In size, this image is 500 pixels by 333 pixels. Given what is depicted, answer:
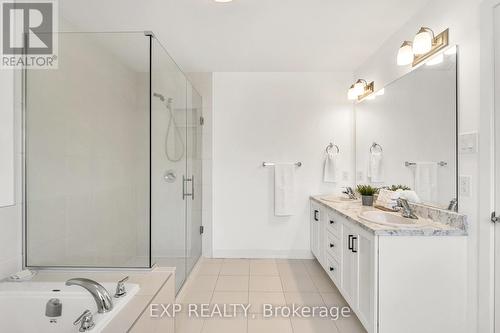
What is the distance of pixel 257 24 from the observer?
2242 mm

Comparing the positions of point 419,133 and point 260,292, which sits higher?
point 419,133

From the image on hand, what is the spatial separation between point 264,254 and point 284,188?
0.87 metres

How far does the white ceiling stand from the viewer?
1.99m

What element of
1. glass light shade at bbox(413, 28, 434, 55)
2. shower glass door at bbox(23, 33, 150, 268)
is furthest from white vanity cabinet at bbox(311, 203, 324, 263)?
shower glass door at bbox(23, 33, 150, 268)

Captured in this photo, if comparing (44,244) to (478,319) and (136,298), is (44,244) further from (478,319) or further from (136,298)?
(478,319)

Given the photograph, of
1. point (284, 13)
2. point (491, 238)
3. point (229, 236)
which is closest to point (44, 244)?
point (229, 236)

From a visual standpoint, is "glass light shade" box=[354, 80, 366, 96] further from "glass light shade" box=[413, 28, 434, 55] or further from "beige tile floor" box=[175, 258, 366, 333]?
"beige tile floor" box=[175, 258, 366, 333]

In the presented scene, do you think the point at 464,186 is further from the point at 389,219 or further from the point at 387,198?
the point at 387,198

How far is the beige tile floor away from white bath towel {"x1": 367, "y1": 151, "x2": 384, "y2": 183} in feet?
3.74

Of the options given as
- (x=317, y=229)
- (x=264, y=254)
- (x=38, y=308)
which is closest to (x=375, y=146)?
(x=317, y=229)

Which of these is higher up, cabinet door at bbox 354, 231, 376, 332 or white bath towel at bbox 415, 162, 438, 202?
white bath towel at bbox 415, 162, 438, 202

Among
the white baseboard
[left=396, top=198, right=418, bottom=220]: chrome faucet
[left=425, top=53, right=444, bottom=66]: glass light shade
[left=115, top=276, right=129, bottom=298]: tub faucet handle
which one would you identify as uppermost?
[left=425, top=53, right=444, bottom=66]: glass light shade

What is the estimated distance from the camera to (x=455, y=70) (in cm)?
172

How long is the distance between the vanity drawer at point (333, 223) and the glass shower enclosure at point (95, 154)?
4.78 feet
